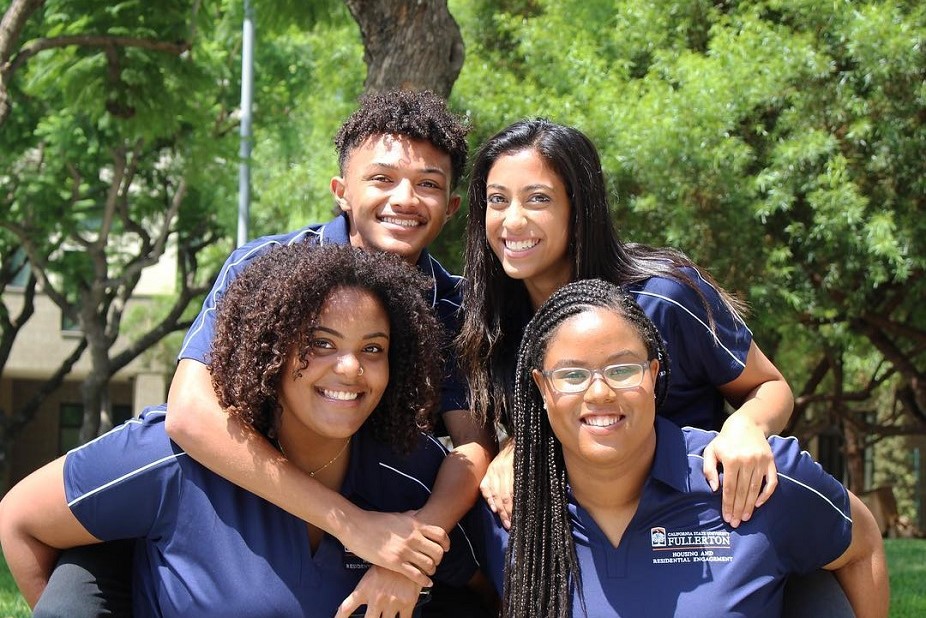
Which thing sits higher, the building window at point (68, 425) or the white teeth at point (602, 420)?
the white teeth at point (602, 420)

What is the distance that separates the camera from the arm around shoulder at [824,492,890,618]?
3.28m

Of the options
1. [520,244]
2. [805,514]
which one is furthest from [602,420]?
[520,244]

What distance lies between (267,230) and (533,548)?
48.2 feet

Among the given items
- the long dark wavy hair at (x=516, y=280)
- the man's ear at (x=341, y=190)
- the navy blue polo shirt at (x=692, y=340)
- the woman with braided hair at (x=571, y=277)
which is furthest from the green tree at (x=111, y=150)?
the navy blue polo shirt at (x=692, y=340)

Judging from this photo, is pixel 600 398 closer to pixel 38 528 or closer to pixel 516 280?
pixel 516 280

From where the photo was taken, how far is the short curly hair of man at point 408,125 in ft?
13.8

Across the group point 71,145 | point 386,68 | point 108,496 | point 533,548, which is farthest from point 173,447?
point 71,145

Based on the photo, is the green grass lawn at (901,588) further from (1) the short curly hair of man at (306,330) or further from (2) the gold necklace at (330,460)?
(1) the short curly hair of man at (306,330)

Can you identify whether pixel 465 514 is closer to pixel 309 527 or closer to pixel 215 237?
pixel 309 527

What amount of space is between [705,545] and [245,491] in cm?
130

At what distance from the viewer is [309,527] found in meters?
3.36

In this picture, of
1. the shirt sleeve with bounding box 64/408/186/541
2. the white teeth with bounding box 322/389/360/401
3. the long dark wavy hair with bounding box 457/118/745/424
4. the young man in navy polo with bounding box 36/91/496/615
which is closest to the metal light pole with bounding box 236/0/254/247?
the young man in navy polo with bounding box 36/91/496/615

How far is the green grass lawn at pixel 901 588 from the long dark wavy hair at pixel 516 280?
3.39m

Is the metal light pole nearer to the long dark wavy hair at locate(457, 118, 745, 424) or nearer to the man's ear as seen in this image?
the man's ear
